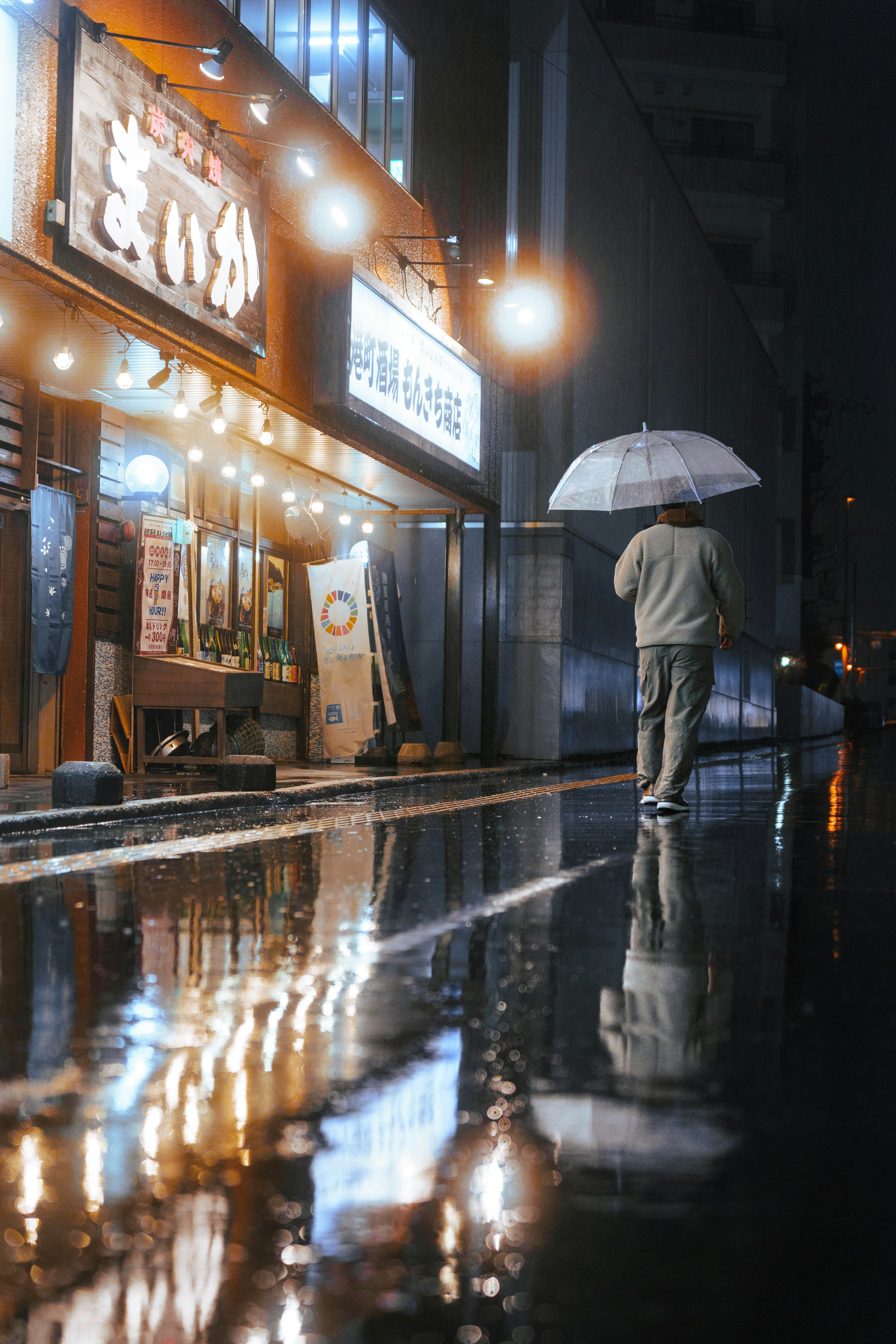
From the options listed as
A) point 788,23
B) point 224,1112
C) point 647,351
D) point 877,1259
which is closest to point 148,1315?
→ point 224,1112

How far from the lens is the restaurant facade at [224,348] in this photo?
9594 mm

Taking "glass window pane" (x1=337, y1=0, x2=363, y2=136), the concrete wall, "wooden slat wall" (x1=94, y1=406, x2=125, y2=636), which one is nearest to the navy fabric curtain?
"wooden slat wall" (x1=94, y1=406, x2=125, y2=636)

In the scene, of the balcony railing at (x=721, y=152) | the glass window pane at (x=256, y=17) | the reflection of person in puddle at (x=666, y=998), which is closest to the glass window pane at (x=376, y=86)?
the glass window pane at (x=256, y=17)

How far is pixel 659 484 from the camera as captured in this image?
11016 millimetres

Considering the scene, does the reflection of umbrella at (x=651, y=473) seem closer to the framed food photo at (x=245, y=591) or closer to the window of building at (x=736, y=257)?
the framed food photo at (x=245, y=591)

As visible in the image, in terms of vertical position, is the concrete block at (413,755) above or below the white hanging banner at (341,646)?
below

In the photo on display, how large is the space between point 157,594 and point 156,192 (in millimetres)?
4793

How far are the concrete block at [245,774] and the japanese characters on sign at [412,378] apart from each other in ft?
14.9

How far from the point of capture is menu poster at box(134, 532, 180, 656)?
→ 13.8 meters

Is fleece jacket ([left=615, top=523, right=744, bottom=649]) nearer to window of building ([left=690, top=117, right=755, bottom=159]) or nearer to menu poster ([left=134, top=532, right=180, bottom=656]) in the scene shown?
menu poster ([left=134, top=532, right=180, bottom=656])

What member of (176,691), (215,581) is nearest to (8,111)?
(176,691)

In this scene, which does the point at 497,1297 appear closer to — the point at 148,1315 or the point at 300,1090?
the point at 148,1315

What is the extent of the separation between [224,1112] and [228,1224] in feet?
1.78

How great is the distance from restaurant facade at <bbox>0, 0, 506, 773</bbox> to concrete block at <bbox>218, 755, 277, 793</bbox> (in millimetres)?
2217
